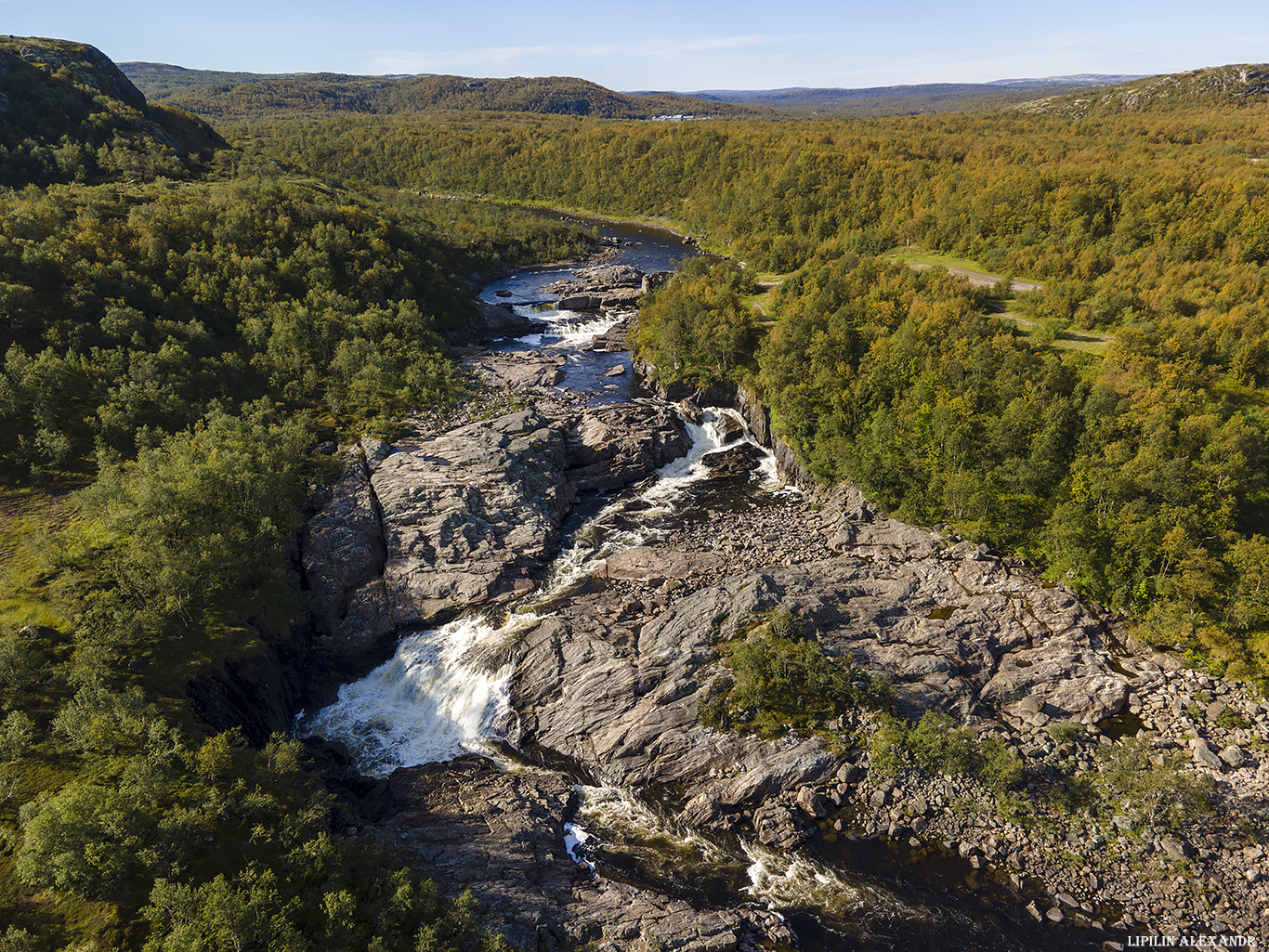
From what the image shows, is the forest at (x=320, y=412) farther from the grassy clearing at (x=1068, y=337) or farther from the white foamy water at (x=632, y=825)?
the white foamy water at (x=632, y=825)

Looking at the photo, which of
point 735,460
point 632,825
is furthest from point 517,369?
point 632,825

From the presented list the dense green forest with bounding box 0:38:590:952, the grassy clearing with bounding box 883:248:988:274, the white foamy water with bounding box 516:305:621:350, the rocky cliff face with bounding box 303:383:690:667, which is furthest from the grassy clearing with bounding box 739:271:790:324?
the dense green forest with bounding box 0:38:590:952

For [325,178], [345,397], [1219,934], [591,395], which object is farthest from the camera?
[325,178]

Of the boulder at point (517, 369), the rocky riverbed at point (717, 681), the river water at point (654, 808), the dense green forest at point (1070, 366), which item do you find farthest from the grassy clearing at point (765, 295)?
the rocky riverbed at point (717, 681)

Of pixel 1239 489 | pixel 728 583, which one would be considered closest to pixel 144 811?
pixel 728 583

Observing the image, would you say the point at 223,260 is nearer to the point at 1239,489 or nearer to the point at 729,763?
the point at 729,763

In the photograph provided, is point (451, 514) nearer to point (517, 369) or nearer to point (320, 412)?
point (320, 412)

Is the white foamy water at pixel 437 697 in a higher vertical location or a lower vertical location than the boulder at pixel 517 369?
lower
